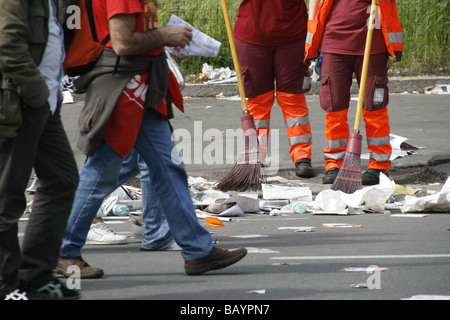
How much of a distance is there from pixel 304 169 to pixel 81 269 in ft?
12.1

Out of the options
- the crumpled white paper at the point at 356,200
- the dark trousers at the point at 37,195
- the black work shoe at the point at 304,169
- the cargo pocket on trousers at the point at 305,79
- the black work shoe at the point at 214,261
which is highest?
the dark trousers at the point at 37,195

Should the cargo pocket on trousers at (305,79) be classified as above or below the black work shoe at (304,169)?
above

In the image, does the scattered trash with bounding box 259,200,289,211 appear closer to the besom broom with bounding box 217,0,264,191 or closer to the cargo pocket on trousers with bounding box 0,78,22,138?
the besom broom with bounding box 217,0,264,191

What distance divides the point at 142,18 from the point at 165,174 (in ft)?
2.69

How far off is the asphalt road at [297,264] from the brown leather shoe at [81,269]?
58 millimetres

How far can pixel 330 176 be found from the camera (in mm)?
7609

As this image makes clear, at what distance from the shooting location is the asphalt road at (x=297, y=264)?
13.7 feet

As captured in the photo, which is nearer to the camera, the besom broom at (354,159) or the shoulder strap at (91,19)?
the shoulder strap at (91,19)

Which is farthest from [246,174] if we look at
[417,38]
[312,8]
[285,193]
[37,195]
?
[417,38]

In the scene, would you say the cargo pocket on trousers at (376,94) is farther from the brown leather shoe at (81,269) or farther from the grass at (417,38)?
the grass at (417,38)

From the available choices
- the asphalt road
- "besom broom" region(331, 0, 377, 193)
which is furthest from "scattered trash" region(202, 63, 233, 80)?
the asphalt road

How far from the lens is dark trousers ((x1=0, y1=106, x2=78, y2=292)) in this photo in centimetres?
375

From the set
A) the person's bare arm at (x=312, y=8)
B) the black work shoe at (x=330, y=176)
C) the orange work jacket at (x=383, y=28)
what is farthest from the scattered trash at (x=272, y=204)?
the person's bare arm at (x=312, y=8)

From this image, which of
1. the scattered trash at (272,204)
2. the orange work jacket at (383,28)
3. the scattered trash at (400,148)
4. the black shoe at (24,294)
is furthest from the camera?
the scattered trash at (400,148)
